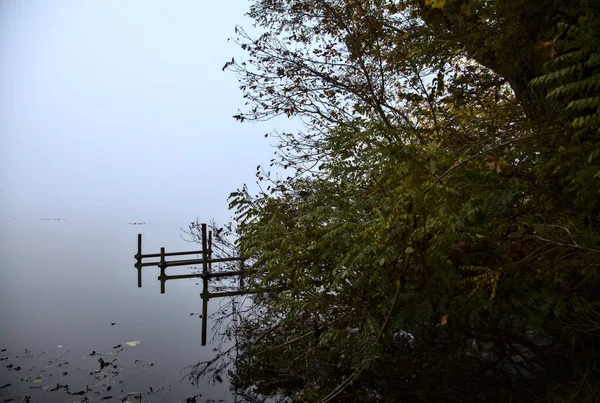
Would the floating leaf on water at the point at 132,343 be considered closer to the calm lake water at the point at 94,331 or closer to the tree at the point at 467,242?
the calm lake water at the point at 94,331

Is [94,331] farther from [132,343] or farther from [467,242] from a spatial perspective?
[467,242]

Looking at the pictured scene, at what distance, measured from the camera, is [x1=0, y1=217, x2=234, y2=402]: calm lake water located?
6.36 meters

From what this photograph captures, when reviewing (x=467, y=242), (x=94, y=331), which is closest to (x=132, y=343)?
(x=94, y=331)

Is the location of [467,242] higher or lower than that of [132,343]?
higher

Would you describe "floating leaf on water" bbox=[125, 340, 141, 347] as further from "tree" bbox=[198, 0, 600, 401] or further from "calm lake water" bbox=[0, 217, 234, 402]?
"tree" bbox=[198, 0, 600, 401]

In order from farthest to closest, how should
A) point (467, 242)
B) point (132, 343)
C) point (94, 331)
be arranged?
1. point (94, 331)
2. point (132, 343)
3. point (467, 242)

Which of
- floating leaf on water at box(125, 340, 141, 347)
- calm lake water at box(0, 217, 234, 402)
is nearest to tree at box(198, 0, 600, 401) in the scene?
calm lake water at box(0, 217, 234, 402)

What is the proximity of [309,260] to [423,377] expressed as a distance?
1361mm

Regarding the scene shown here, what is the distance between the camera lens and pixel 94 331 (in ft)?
33.3

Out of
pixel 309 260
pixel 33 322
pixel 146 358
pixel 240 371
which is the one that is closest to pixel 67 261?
pixel 33 322

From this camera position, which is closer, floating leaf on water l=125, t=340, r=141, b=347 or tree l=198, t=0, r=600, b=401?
tree l=198, t=0, r=600, b=401

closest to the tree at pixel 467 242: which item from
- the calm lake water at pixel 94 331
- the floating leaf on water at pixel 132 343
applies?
the calm lake water at pixel 94 331

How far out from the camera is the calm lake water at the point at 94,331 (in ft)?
20.9

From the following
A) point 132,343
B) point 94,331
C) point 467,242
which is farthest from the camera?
point 94,331
